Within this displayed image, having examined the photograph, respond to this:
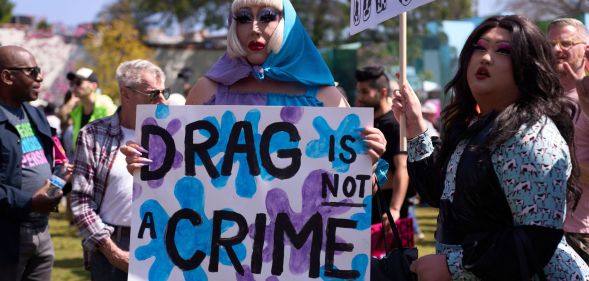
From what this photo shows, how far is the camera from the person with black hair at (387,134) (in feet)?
21.0

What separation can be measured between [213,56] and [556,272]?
42034 mm

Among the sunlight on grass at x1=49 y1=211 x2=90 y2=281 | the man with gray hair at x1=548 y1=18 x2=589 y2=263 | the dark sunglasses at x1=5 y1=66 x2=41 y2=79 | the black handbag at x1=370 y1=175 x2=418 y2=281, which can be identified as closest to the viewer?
the black handbag at x1=370 y1=175 x2=418 y2=281

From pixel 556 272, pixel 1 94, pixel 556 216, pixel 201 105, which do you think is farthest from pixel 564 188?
pixel 1 94

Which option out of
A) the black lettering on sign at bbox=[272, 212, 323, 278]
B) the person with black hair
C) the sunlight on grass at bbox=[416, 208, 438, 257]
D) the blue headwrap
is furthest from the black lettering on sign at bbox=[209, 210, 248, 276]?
the sunlight on grass at bbox=[416, 208, 438, 257]

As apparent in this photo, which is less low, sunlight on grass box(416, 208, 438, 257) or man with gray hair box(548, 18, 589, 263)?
man with gray hair box(548, 18, 589, 263)

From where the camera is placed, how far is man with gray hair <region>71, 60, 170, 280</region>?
4.71 meters

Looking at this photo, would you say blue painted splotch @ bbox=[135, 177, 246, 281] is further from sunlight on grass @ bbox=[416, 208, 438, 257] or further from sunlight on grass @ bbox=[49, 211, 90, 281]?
sunlight on grass @ bbox=[49, 211, 90, 281]

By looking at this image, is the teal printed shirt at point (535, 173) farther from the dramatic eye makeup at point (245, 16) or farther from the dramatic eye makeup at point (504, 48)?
the dramatic eye makeup at point (245, 16)

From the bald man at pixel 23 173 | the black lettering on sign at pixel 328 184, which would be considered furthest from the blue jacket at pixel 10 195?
the black lettering on sign at pixel 328 184

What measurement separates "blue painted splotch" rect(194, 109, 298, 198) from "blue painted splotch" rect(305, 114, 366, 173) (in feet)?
0.26

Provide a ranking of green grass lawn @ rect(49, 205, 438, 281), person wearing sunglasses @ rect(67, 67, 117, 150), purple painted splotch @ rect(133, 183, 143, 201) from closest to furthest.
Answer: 1. purple painted splotch @ rect(133, 183, 143, 201)
2. green grass lawn @ rect(49, 205, 438, 281)
3. person wearing sunglasses @ rect(67, 67, 117, 150)

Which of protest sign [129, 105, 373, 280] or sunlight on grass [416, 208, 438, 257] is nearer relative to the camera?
protest sign [129, 105, 373, 280]

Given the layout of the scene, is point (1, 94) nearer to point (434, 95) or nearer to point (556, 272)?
point (556, 272)

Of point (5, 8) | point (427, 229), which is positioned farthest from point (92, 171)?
point (5, 8)
